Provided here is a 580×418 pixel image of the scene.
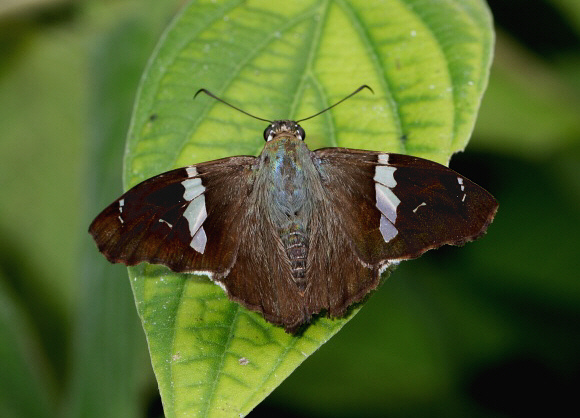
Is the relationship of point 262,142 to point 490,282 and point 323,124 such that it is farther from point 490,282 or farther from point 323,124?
point 490,282

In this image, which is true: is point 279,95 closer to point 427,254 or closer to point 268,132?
point 268,132

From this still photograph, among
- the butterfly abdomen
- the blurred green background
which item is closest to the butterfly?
the butterfly abdomen

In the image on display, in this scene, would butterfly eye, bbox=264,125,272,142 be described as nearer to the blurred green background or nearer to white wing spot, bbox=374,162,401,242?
white wing spot, bbox=374,162,401,242

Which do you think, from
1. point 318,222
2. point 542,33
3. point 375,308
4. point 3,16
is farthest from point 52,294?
point 542,33

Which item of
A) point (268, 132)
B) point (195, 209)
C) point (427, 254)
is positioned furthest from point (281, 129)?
point (427, 254)

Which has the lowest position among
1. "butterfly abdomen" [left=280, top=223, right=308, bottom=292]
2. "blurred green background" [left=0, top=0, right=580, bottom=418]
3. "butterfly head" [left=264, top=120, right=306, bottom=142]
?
"blurred green background" [left=0, top=0, right=580, bottom=418]

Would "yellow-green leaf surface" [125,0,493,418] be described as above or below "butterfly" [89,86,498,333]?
above

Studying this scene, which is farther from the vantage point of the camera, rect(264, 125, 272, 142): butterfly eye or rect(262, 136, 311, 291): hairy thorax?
rect(264, 125, 272, 142): butterfly eye
